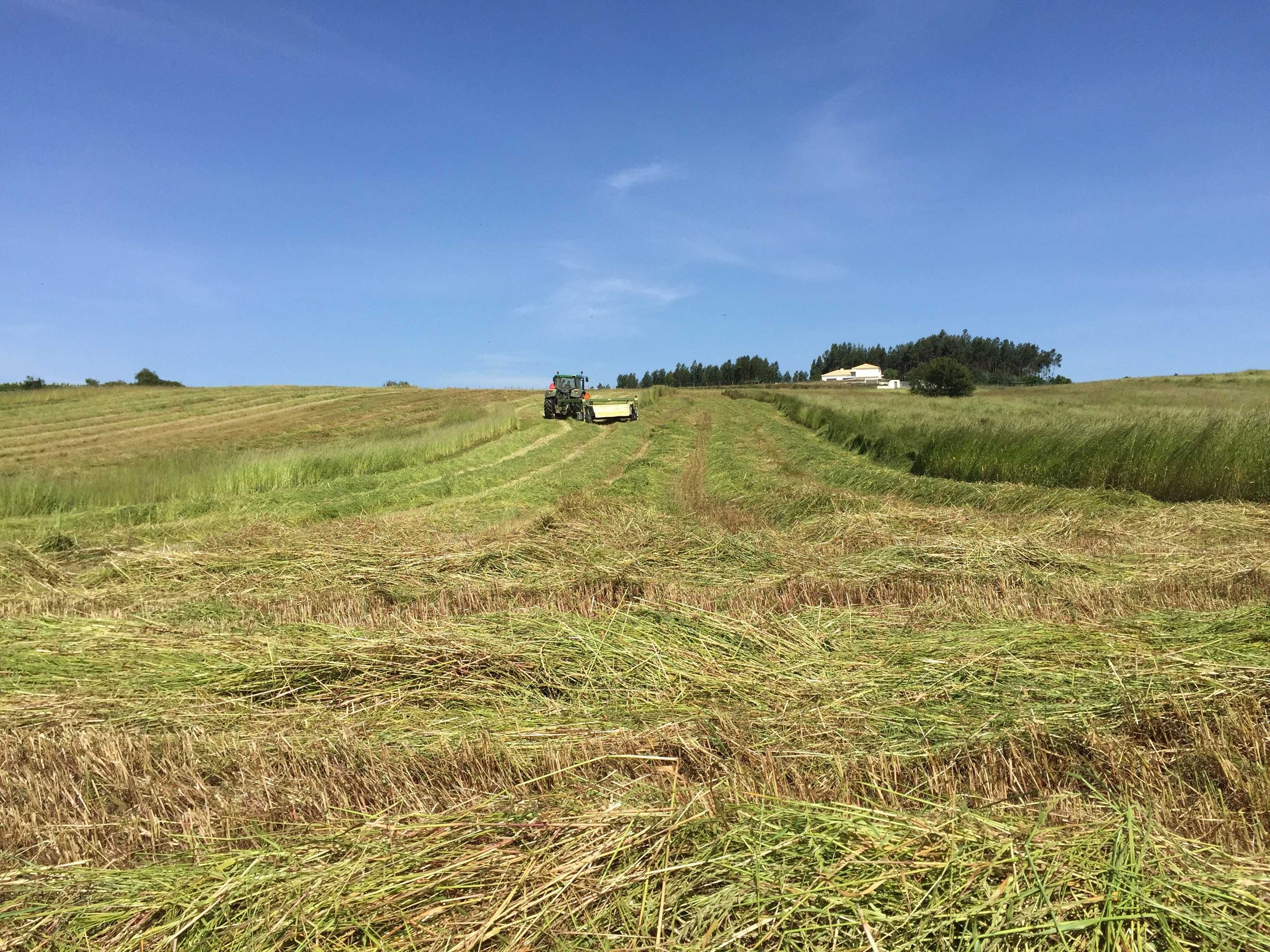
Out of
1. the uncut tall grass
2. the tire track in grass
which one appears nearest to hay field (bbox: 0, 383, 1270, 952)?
the uncut tall grass

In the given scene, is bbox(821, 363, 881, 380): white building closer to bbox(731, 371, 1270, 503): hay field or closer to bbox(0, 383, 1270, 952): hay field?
bbox(731, 371, 1270, 503): hay field

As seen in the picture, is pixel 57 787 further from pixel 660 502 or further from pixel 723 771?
pixel 660 502

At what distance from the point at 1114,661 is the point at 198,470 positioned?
56.9 feet

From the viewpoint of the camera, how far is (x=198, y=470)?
619 inches

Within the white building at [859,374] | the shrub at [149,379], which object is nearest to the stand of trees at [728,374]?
the white building at [859,374]

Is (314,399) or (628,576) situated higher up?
(314,399)

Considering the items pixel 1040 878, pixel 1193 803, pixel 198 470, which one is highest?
pixel 198 470

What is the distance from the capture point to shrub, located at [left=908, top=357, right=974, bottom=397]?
5875cm

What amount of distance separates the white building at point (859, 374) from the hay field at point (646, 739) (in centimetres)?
11836

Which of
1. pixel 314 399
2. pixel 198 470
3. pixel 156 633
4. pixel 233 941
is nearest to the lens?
pixel 233 941

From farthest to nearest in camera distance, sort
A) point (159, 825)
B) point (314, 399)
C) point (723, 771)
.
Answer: point (314, 399), point (723, 771), point (159, 825)

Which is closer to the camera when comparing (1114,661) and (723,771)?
(723,771)

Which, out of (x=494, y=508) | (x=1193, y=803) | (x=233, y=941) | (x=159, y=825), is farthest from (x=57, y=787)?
(x=494, y=508)

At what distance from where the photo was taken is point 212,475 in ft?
50.1
